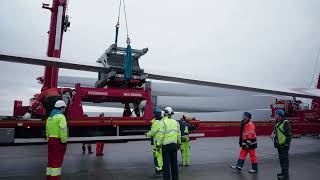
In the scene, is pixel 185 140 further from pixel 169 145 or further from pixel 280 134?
pixel 169 145

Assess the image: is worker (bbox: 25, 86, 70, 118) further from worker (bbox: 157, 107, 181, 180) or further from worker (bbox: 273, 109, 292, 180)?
worker (bbox: 273, 109, 292, 180)

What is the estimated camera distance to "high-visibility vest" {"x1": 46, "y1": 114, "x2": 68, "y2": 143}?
6.29 metres

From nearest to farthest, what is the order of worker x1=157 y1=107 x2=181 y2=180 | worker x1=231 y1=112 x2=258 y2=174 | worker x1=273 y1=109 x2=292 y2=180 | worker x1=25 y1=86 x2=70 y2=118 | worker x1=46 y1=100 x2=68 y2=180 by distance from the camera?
worker x1=46 y1=100 x2=68 y2=180 → worker x1=157 y1=107 x2=181 y2=180 → worker x1=273 y1=109 x2=292 y2=180 → worker x1=231 y1=112 x2=258 y2=174 → worker x1=25 y1=86 x2=70 y2=118

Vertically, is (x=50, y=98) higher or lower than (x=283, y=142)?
higher

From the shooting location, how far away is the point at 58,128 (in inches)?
251

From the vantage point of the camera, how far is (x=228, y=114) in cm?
3834

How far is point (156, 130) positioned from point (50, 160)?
2.31m

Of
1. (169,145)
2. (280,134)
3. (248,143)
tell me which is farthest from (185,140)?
(169,145)

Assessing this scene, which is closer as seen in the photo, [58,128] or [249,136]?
[58,128]

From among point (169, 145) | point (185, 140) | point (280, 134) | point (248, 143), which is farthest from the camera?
point (185, 140)

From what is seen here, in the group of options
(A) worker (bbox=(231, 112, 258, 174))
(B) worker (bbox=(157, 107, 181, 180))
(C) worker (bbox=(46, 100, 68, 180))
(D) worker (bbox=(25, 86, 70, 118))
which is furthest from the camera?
(D) worker (bbox=(25, 86, 70, 118))

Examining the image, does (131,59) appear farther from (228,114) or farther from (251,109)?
(251,109)

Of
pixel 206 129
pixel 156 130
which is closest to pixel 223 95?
pixel 206 129

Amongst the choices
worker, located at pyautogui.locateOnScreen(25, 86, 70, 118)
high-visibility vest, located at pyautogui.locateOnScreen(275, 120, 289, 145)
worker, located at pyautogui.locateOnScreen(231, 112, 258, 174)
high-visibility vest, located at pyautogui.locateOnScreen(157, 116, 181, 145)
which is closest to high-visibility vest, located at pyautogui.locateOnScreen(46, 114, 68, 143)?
high-visibility vest, located at pyautogui.locateOnScreen(157, 116, 181, 145)
